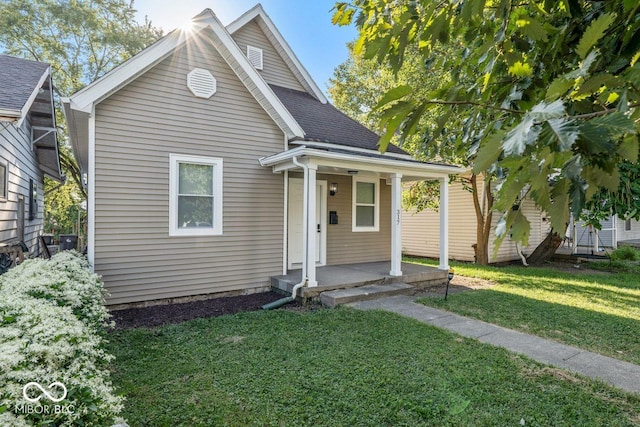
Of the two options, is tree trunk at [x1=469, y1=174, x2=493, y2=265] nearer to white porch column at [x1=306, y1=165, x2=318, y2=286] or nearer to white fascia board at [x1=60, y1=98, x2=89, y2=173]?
white porch column at [x1=306, y1=165, x2=318, y2=286]

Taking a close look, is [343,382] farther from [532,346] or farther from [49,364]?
[532,346]

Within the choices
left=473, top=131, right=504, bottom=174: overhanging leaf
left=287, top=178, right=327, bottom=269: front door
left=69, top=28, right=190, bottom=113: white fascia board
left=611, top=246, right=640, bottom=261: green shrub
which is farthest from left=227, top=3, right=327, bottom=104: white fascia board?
left=611, top=246, right=640, bottom=261: green shrub

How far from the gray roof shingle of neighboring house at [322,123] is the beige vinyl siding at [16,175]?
5.47m

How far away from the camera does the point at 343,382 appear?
327 cm

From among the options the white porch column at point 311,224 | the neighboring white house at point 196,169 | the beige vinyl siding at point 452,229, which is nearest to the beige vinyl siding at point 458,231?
the beige vinyl siding at point 452,229

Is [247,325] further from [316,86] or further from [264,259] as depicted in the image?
[316,86]

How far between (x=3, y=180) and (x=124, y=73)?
338 centimetres

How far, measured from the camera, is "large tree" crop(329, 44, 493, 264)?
173cm

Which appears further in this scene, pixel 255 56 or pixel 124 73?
pixel 255 56

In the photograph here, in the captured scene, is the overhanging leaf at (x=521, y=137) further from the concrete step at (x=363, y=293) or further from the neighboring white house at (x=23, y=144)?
the neighboring white house at (x=23, y=144)

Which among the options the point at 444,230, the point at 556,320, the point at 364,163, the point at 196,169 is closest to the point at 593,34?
the point at 556,320

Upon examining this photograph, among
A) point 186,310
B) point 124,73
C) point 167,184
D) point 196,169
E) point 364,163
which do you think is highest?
point 124,73

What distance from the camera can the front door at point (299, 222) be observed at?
8.11m

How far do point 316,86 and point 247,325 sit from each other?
784 centimetres
